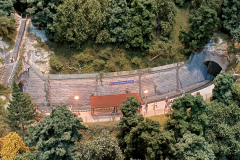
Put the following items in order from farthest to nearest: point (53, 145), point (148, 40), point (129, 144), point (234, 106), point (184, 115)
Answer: point (148, 40)
point (234, 106)
point (184, 115)
point (129, 144)
point (53, 145)

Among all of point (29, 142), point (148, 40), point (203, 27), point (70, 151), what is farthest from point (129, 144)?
point (203, 27)

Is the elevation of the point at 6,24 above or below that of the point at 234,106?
above

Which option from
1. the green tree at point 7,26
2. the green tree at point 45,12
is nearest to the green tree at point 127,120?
the green tree at point 45,12

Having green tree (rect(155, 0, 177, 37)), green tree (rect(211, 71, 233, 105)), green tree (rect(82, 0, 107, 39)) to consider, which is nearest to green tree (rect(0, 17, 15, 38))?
green tree (rect(82, 0, 107, 39))

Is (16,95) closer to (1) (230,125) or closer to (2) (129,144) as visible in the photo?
(2) (129,144)

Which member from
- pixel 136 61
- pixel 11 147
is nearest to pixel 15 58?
pixel 11 147
